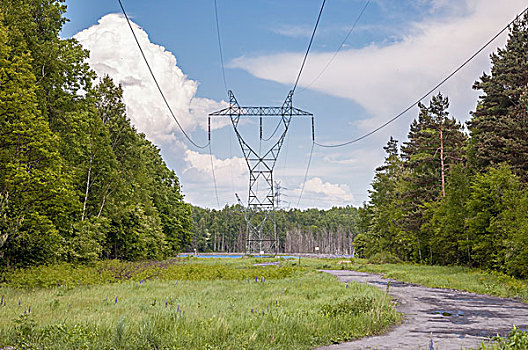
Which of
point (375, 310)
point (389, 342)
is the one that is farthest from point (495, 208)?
point (389, 342)

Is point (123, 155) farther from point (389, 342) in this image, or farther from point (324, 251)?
point (324, 251)

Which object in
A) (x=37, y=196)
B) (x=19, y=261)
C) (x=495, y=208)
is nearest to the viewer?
(x=37, y=196)

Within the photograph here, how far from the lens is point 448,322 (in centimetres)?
1243

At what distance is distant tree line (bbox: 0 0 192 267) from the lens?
2080cm

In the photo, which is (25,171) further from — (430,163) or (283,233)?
(283,233)

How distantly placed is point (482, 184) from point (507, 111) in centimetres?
745

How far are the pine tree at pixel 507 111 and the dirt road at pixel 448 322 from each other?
589 inches

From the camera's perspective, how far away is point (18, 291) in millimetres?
17500

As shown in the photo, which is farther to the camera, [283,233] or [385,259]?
[283,233]

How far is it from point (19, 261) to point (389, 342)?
21.2 m

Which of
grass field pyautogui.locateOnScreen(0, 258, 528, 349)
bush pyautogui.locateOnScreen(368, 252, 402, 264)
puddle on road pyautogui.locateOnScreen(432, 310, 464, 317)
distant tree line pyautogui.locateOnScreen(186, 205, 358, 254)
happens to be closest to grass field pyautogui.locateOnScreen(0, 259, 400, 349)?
grass field pyautogui.locateOnScreen(0, 258, 528, 349)

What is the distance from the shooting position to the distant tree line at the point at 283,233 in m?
157

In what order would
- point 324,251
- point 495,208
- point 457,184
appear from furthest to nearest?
point 324,251
point 457,184
point 495,208

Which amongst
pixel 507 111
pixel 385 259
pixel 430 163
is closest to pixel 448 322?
pixel 507 111
